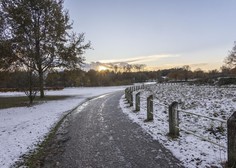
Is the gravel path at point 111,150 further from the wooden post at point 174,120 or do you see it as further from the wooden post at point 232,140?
the wooden post at point 232,140

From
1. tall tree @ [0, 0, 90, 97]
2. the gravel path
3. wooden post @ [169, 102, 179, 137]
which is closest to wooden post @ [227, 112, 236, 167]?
the gravel path

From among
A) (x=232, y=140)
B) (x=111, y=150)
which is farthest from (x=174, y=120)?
(x=232, y=140)

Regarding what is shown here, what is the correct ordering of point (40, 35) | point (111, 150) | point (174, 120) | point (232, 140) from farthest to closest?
point (40, 35) → point (174, 120) → point (111, 150) → point (232, 140)

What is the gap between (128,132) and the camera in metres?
9.96

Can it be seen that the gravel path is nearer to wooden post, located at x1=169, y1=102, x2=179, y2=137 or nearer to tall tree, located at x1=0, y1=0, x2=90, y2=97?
wooden post, located at x1=169, y1=102, x2=179, y2=137

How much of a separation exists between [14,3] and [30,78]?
11.1 meters

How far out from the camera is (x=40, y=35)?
29.1 metres

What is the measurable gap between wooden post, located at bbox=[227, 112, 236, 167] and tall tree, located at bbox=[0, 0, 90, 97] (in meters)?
24.4

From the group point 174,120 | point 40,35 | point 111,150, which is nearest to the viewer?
point 111,150

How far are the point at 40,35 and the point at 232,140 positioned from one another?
88.4 feet

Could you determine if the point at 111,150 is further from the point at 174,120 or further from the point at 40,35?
the point at 40,35

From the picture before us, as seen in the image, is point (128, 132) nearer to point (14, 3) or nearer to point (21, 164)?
point (21, 164)

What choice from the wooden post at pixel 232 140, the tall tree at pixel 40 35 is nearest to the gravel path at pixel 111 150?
the wooden post at pixel 232 140

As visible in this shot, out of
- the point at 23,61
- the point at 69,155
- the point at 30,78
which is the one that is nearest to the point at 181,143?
the point at 69,155
